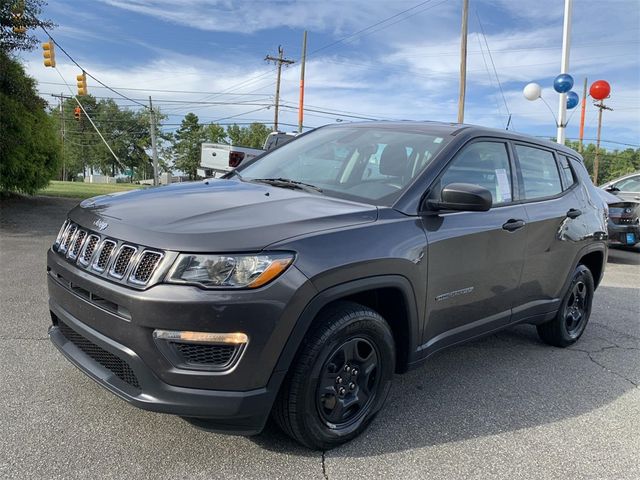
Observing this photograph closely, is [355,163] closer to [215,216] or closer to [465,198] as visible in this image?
[465,198]

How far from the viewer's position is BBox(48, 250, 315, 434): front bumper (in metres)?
2.21

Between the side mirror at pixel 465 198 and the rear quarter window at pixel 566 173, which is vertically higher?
the rear quarter window at pixel 566 173

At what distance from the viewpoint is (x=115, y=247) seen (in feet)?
8.00

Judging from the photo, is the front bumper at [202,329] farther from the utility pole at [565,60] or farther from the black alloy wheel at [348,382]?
the utility pole at [565,60]

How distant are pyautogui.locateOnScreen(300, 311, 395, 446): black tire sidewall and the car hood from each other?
21.0 inches

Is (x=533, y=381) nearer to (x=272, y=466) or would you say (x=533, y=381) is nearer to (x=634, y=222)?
(x=272, y=466)

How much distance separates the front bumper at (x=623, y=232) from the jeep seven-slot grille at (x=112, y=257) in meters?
9.61

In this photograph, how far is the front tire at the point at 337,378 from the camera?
2.49 meters

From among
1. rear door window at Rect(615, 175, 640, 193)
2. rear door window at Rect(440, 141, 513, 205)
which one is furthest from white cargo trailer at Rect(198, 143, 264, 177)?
rear door window at Rect(440, 141, 513, 205)

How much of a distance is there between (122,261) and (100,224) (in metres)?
0.36

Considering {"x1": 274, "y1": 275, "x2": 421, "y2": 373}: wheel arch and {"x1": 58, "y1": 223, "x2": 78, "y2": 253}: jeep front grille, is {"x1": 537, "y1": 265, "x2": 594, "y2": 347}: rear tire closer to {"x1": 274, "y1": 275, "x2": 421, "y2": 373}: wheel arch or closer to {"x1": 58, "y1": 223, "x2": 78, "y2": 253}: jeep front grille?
{"x1": 274, "y1": 275, "x2": 421, "y2": 373}: wheel arch

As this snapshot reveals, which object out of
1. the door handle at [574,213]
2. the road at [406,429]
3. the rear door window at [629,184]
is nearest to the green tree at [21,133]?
the road at [406,429]

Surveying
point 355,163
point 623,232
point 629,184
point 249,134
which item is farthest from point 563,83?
point 249,134

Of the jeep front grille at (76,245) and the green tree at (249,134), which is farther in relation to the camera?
the green tree at (249,134)
